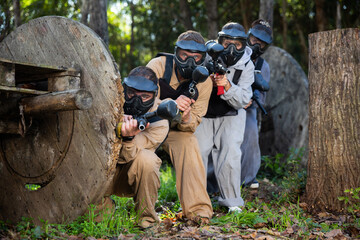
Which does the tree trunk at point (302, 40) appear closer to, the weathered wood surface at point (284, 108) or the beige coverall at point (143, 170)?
the weathered wood surface at point (284, 108)

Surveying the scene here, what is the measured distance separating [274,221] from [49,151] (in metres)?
2.31

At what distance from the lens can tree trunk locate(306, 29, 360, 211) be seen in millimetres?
5523

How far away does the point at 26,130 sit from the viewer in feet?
14.3

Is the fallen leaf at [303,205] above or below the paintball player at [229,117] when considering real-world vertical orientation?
below

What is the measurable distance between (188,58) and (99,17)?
2.51m

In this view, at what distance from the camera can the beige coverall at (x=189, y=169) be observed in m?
5.05

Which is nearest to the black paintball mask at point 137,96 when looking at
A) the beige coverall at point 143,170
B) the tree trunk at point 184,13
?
the beige coverall at point 143,170

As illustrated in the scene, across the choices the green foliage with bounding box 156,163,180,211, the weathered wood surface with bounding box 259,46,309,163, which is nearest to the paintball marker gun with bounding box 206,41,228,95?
the green foliage with bounding box 156,163,180,211

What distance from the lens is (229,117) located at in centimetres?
592

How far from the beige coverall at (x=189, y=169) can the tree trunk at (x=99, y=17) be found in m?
2.04

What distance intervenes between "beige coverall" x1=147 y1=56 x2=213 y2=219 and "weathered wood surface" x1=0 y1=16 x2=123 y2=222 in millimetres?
1090

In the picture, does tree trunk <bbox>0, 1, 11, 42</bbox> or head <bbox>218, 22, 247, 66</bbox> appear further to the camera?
tree trunk <bbox>0, 1, 11, 42</bbox>

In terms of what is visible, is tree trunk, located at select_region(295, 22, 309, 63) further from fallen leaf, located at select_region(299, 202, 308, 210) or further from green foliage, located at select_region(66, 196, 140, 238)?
green foliage, located at select_region(66, 196, 140, 238)

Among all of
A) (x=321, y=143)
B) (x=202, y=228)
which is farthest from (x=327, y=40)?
(x=202, y=228)
